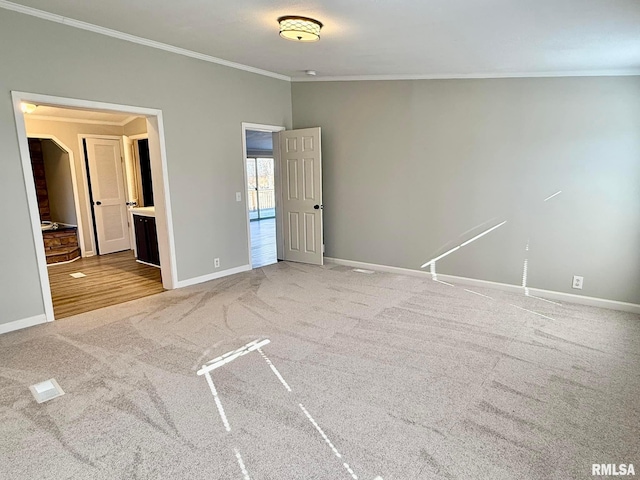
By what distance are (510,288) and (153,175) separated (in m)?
4.43

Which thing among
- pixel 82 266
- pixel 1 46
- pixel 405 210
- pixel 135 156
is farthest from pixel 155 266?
pixel 405 210

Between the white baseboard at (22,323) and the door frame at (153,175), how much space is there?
1.8 inches

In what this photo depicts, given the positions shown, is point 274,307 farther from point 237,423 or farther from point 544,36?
point 544,36

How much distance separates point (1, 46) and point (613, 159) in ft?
18.5

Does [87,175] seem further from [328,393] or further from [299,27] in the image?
[328,393]

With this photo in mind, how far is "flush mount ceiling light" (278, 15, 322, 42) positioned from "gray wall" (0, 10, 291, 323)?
180 cm

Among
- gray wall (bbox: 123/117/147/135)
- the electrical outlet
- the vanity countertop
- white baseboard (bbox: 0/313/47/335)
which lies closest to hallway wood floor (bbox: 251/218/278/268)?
the vanity countertop

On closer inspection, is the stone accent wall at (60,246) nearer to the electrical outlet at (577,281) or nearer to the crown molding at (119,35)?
the crown molding at (119,35)

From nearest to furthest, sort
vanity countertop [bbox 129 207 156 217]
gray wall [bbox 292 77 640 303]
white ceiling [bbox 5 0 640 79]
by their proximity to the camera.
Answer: white ceiling [bbox 5 0 640 79], gray wall [bbox 292 77 640 303], vanity countertop [bbox 129 207 156 217]

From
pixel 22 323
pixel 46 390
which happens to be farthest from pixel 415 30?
pixel 22 323

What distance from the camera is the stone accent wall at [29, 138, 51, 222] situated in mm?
7172

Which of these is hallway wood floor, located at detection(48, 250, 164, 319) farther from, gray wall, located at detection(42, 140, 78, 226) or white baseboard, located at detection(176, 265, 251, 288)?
gray wall, located at detection(42, 140, 78, 226)

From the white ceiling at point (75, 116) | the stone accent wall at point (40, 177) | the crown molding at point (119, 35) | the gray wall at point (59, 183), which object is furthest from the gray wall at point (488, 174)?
the stone accent wall at point (40, 177)

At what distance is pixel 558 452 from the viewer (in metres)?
1.88
